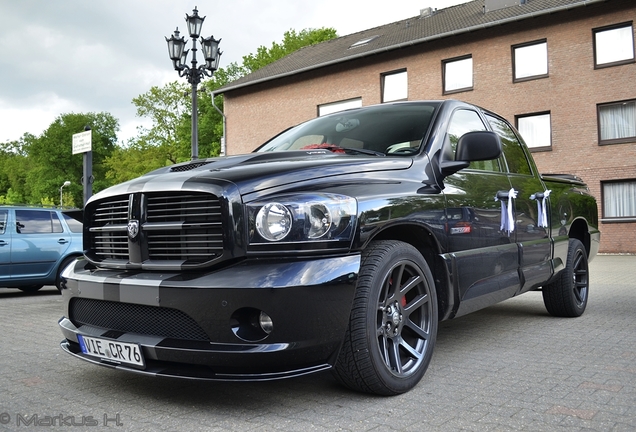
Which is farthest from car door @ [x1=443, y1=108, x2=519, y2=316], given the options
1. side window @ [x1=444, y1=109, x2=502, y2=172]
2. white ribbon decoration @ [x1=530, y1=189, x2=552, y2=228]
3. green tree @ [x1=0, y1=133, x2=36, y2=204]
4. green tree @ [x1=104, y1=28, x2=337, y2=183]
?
green tree @ [x1=0, y1=133, x2=36, y2=204]

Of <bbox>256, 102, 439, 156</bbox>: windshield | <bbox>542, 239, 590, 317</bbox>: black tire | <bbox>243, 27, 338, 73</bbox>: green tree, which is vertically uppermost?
<bbox>243, 27, 338, 73</bbox>: green tree

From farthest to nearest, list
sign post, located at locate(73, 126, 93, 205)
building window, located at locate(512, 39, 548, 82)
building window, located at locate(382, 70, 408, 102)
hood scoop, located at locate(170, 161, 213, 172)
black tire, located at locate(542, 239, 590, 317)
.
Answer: building window, located at locate(382, 70, 408, 102)
building window, located at locate(512, 39, 548, 82)
sign post, located at locate(73, 126, 93, 205)
black tire, located at locate(542, 239, 590, 317)
hood scoop, located at locate(170, 161, 213, 172)

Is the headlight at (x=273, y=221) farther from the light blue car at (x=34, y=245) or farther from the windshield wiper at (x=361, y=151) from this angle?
the light blue car at (x=34, y=245)

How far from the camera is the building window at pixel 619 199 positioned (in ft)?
65.6

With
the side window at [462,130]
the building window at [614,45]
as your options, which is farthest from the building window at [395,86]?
the side window at [462,130]

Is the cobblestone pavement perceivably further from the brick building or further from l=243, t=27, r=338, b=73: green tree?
l=243, t=27, r=338, b=73: green tree

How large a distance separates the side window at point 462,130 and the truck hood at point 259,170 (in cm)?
53

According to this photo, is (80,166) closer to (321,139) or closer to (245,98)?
(245,98)

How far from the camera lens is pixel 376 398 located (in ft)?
10.3

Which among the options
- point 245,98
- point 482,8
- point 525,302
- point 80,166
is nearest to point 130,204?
point 525,302

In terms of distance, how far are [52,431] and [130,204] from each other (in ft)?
3.72

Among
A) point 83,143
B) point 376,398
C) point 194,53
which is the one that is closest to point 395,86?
point 194,53

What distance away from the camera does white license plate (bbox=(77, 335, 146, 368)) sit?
2.88 metres

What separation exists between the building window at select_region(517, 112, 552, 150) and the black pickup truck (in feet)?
61.9
